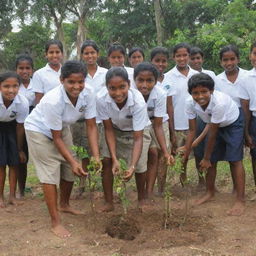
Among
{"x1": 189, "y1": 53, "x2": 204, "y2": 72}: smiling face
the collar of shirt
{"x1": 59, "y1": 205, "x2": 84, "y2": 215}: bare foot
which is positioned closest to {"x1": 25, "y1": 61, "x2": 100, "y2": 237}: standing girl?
the collar of shirt

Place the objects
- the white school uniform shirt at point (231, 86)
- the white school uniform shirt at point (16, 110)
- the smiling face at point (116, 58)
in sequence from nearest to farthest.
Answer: the white school uniform shirt at point (16, 110) → the white school uniform shirt at point (231, 86) → the smiling face at point (116, 58)

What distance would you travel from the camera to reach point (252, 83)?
4.33 meters

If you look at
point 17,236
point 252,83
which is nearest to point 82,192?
point 17,236

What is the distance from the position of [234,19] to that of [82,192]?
7119 millimetres

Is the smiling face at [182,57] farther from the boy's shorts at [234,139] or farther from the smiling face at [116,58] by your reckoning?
the boy's shorts at [234,139]

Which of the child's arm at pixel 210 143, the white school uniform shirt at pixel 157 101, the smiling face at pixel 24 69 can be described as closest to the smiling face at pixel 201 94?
the child's arm at pixel 210 143

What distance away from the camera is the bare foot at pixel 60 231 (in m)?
3.65

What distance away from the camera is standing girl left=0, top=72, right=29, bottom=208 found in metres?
4.32

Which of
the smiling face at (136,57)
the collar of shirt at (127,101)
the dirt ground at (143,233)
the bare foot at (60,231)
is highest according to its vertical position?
the smiling face at (136,57)

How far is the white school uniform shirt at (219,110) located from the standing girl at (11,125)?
183cm

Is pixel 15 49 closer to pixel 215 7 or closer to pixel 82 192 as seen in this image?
pixel 215 7

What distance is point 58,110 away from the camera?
3586 millimetres

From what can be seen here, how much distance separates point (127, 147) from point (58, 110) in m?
1.02

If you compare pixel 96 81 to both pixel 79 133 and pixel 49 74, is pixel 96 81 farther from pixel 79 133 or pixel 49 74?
pixel 79 133
